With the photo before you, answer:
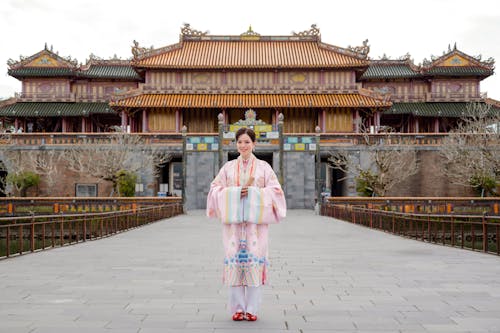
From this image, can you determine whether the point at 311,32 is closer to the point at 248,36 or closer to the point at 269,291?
the point at 248,36

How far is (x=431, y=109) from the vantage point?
42.6 m

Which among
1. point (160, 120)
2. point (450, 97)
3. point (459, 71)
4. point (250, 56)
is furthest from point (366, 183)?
point (459, 71)

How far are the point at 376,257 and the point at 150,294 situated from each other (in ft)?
17.8

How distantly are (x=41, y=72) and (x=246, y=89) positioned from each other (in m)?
16.8

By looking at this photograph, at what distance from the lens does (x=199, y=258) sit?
34.3 feet

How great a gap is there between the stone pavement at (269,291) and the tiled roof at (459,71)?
114 ft

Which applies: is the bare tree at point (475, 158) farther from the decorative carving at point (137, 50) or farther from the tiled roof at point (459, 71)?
the decorative carving at point (137, 50)

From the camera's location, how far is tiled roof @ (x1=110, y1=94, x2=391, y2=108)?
3875 centimetres

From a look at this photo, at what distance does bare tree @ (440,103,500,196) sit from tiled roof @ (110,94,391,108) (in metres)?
5.89

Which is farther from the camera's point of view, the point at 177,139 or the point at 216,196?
the point at 177,139

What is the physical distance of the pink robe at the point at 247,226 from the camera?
5.39 m

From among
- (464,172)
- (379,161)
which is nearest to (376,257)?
(379,161)

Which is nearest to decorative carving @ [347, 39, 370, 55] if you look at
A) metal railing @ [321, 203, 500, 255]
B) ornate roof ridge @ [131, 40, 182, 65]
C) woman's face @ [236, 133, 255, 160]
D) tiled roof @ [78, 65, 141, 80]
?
ornate roof ridge @ [131, 40, 182, 65]

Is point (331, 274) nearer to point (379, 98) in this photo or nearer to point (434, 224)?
point (434, 224)
